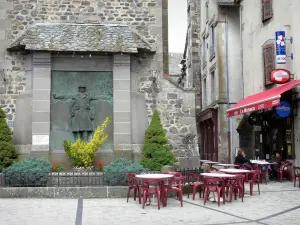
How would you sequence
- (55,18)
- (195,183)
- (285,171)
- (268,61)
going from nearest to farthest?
1. (195,183)
2. (285,171)
3. (55,18)
4. (268,61)

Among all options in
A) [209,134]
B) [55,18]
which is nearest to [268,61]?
[55,18]

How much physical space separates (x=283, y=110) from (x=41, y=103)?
8622 mm

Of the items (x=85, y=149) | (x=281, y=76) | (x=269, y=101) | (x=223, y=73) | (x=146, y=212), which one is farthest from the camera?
(x=223, y=73)

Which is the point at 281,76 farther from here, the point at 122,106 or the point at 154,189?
the point at 154,189

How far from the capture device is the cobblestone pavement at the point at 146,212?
9.14 m

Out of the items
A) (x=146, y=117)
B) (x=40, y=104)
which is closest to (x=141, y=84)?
(x=146, y=117)

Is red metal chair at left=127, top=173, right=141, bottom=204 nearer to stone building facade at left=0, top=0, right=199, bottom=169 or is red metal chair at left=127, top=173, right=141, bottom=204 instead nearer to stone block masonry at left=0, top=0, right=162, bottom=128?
stone building facade at left=0, top=0, right=199, bottom=169

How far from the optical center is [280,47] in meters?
17.3

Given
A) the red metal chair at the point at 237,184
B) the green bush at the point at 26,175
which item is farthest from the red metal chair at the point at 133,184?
the green bush at the point at 26,175

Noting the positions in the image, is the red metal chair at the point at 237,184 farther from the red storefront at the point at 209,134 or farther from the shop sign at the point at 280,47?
the red storefront at the point at 209,134

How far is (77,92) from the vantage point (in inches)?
690

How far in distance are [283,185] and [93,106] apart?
723 cm

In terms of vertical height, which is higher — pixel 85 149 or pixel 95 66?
pixel 95 66

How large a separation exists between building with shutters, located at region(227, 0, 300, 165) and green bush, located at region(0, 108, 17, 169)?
8820mm
